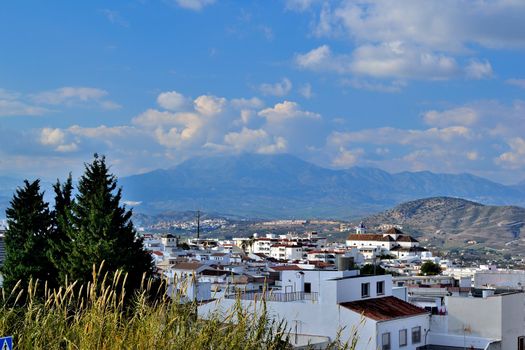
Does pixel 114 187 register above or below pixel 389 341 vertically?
above

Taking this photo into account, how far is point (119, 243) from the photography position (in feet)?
96.9

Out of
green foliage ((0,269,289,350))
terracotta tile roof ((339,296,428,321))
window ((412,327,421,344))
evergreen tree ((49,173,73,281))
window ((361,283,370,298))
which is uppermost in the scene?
evergreen tree ((49,173,73,281))

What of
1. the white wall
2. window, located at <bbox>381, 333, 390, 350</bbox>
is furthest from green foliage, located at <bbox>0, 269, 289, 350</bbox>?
window, located at <bbox>381, 333, 390, 350</bbox>

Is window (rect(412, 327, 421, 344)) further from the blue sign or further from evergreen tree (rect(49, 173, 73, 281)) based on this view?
the blue sign

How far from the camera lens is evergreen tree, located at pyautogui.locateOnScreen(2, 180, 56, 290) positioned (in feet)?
99.0

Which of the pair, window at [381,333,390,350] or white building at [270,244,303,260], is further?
white building at [270,244,303,260]

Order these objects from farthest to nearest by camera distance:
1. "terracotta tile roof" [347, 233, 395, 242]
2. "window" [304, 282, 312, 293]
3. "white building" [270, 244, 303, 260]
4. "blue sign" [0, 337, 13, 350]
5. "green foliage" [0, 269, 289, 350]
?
"terracotta tile roof" [347, 233, 395, 242], "white building" [270, 244, 303, 260], "window" [304, 282, 312, 293], "green foliage" [0, 269, 289, 350], "blue sign" [0, 337, 13, 350]

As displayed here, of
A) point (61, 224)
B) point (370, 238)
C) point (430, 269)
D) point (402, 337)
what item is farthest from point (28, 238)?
point (370, 238)

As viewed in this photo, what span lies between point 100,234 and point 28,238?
3603 mm

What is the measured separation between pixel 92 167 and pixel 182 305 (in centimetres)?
2678

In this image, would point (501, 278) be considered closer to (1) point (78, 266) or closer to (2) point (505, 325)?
(2) point (505, 325)

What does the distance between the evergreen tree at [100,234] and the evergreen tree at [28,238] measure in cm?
137

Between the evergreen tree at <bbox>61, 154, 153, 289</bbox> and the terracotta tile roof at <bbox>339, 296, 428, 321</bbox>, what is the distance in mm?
7128

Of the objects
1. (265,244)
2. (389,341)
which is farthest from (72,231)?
(265,244)
